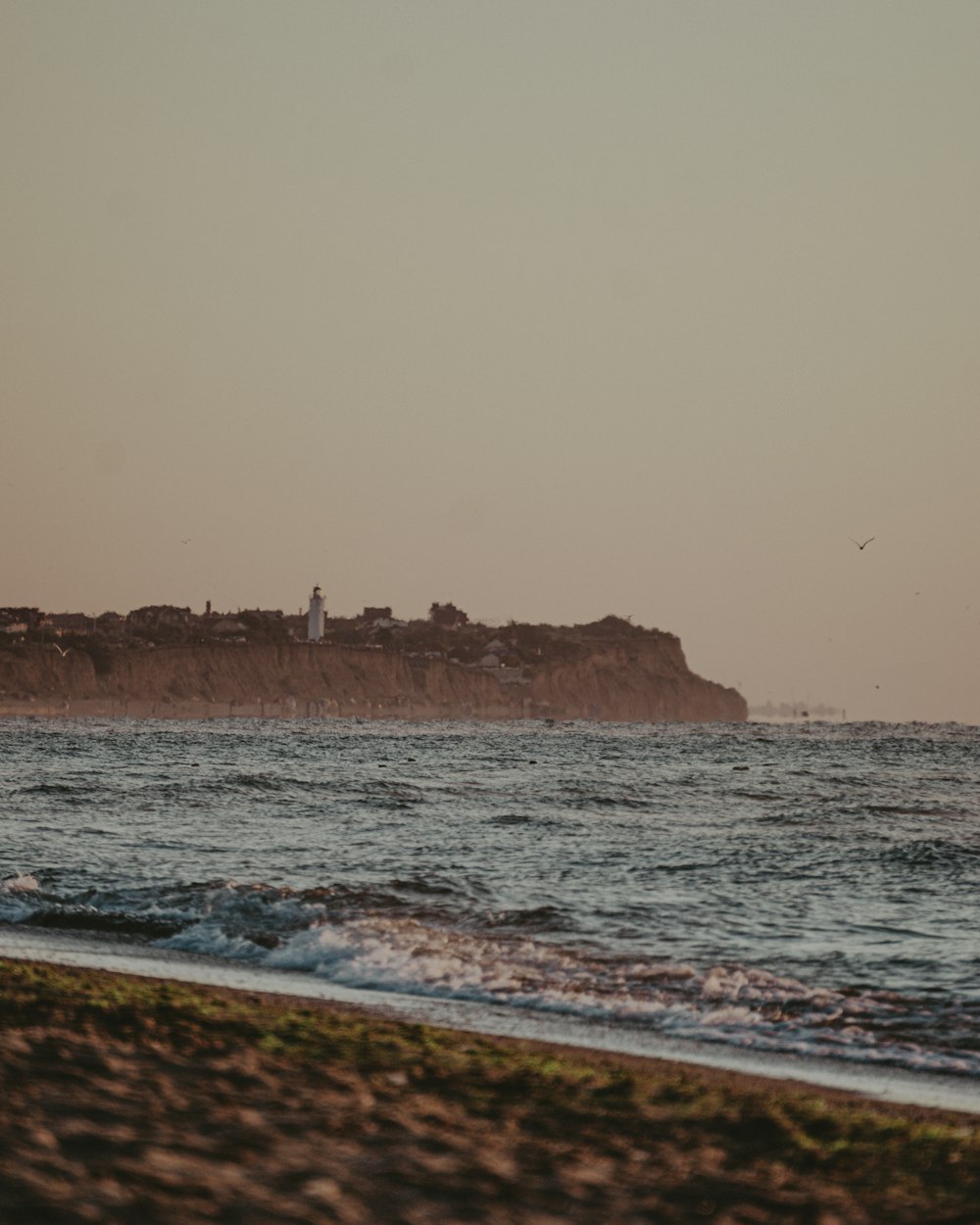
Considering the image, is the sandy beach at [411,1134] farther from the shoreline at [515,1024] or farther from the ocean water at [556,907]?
the ocean water at [556,907]

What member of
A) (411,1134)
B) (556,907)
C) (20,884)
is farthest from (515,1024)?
(20,884)

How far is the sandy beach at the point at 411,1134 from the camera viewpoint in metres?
4.85

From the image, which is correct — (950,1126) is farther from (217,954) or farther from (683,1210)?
(217,954)

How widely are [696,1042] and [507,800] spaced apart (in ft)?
84.2

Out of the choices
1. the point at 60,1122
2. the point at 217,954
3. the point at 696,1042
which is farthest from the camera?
the point at 217,954

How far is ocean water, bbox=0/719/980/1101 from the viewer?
33.6 ft

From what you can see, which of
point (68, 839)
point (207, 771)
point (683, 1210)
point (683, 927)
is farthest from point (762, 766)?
point (683, 1210)

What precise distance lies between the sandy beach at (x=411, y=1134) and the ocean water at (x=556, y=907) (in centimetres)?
208

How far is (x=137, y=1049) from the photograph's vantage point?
697 centimetres

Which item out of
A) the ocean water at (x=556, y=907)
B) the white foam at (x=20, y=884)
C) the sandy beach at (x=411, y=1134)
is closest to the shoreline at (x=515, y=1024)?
the ocean water at (x=556, y=907)

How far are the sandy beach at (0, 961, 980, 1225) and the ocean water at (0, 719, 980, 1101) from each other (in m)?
2.08

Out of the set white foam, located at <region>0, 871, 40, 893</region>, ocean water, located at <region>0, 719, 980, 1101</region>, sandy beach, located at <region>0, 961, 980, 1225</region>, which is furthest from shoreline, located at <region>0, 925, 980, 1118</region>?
white foam, located at <region>0, 871, 40, 893</region>

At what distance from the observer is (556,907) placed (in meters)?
15.4

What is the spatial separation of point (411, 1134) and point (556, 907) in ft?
32.0
